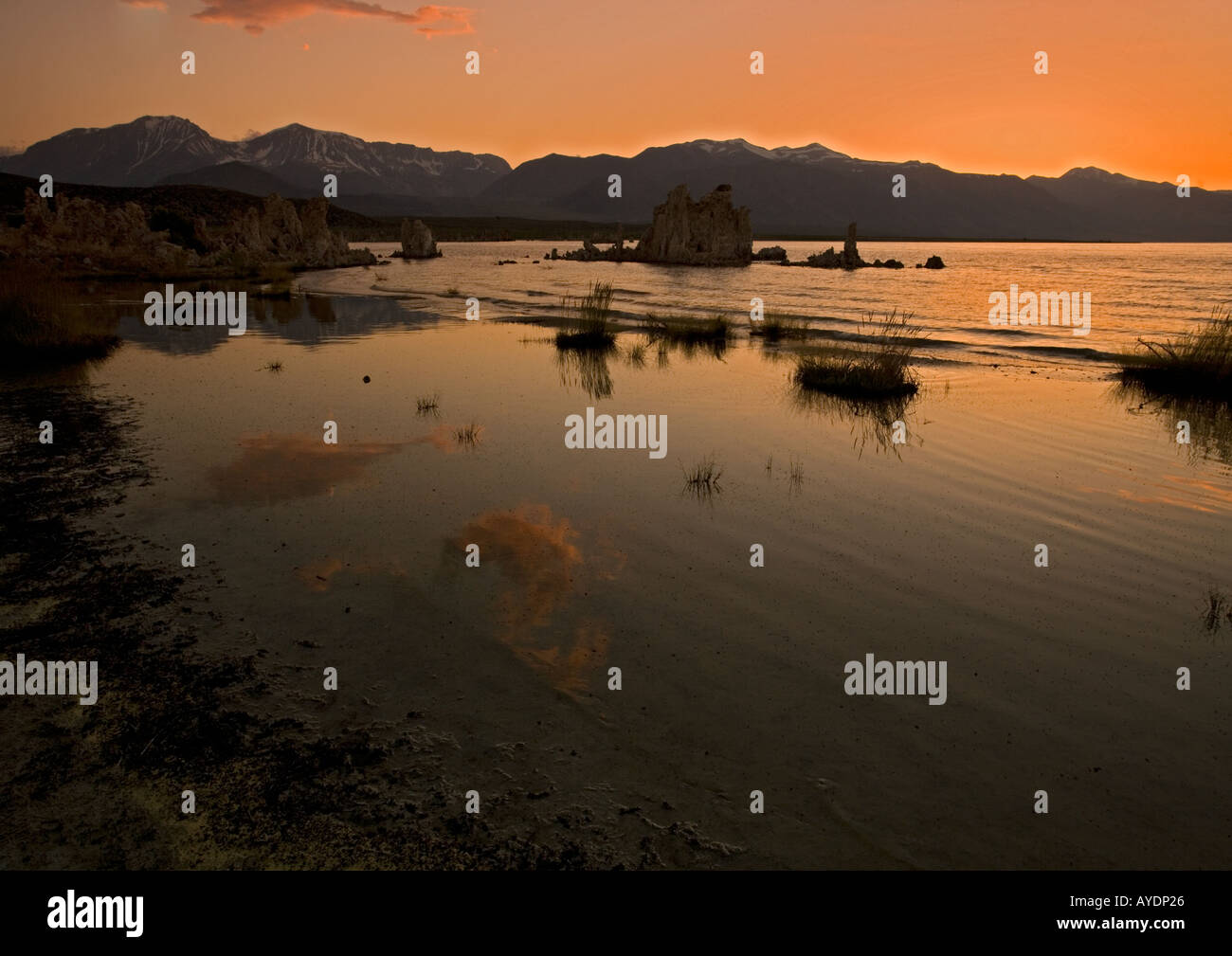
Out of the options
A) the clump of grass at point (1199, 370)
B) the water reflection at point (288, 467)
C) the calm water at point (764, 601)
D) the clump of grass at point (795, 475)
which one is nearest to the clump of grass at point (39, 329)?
the calm water at point (764, 601)

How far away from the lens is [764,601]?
6.30 metres

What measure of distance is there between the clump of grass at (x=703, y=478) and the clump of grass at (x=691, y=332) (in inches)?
575

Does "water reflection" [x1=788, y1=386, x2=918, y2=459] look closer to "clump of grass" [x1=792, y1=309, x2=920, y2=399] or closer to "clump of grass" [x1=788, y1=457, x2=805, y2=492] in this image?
"clump of grass" [x1=792, y1=309, x2=920, y2=399]

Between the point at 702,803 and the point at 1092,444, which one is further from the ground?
the point at 1092,444

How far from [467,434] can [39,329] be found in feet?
46.6

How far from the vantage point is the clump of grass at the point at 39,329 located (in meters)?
17.8

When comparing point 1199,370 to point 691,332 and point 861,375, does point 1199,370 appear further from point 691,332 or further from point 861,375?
point 691,332

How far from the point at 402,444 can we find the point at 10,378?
10.9 metres

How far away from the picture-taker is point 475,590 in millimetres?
6469

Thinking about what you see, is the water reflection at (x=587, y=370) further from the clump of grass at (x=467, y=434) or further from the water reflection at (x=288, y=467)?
the water reflection at (x=288, y=467)

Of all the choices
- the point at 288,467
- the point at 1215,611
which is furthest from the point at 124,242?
the point at 1215,611
